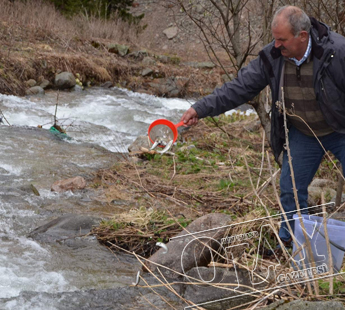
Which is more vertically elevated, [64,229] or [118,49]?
[118,49]

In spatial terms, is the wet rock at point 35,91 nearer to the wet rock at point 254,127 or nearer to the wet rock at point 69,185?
the wet rock at point 254,127

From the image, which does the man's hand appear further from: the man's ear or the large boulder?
the large boulder

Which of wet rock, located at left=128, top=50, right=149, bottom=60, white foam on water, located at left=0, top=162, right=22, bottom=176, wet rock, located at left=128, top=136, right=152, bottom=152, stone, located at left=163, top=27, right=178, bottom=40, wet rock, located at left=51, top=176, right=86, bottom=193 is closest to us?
wet rock, located at left=51, top=176, right=86, bottom=193

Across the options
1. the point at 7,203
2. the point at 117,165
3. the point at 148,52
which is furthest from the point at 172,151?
the point at 148,52

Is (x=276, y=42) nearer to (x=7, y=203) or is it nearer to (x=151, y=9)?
(x=7, y=203)

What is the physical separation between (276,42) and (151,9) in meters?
32.2

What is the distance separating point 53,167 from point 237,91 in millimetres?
4293

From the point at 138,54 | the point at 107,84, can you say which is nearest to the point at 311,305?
the point at 107,84

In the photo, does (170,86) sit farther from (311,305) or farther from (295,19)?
(311,305)

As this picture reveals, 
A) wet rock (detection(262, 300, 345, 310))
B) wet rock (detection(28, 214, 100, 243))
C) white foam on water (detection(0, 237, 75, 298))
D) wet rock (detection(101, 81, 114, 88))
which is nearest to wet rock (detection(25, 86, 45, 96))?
wet rock (detection(101, 81, 114, 88))

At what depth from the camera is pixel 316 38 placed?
3666mm

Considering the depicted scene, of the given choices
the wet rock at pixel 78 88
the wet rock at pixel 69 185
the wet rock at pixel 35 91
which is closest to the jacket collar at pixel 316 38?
the wet rock at pixel 69 185

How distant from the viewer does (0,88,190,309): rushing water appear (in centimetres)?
422

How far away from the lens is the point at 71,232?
16.7ft
